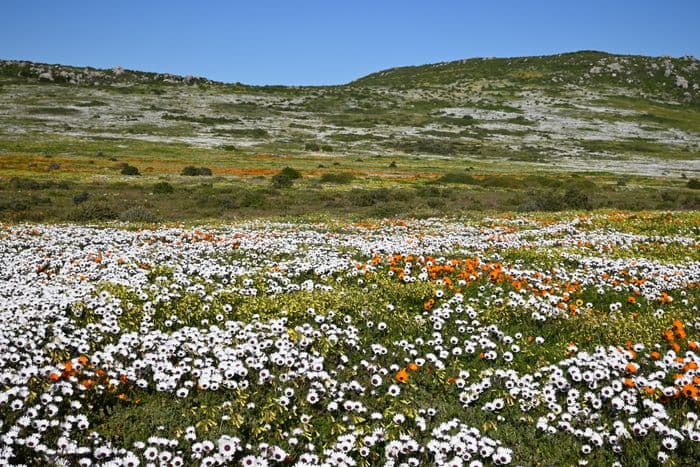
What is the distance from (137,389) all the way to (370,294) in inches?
203

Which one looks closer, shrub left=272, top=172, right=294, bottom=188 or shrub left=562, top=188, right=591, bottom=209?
shrub left=562, top=188, right=591, bottom=209

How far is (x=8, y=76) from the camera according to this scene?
173 metres

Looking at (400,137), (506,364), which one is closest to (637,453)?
(506,364)

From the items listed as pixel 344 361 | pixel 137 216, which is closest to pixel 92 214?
pixel 137 216

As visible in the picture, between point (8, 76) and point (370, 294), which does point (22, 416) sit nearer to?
point (370, 294)

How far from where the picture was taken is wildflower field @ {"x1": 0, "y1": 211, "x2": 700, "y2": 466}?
19.7ft

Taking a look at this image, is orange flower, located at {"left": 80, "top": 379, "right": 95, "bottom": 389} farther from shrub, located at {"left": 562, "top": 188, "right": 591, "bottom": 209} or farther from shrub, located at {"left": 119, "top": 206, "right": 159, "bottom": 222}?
shrub, located at {"left": 562, "top": 188, "right": 591, "bottom": 209}

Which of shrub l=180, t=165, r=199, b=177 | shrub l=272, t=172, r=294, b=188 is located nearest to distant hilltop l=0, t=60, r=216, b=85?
shrub l=180, t=165, r=199, b=177

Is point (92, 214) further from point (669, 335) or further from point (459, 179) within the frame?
point (459, 179)

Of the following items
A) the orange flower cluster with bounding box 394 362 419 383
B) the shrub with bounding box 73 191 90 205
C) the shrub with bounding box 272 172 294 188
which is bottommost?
the orange flower cluster with bounding box 394 362 419 383

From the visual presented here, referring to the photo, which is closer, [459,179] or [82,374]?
[82,374]

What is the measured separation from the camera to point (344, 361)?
7.96 m

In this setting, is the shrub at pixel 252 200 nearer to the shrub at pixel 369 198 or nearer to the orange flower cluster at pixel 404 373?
the shrub at pixel 369 198

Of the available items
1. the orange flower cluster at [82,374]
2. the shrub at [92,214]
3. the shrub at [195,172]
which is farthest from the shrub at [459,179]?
the orange flower cluster at [82,374]
